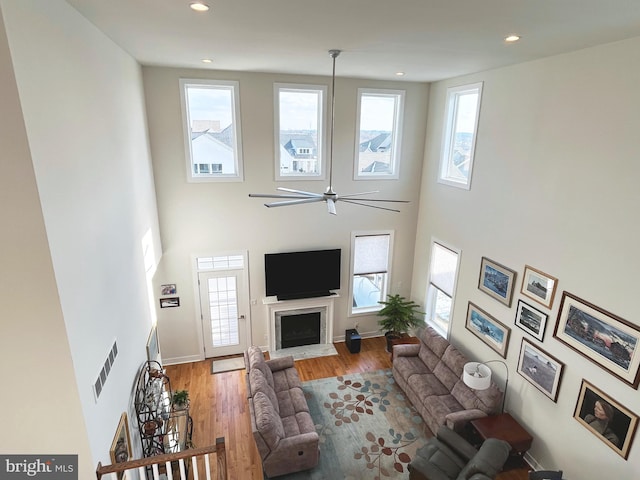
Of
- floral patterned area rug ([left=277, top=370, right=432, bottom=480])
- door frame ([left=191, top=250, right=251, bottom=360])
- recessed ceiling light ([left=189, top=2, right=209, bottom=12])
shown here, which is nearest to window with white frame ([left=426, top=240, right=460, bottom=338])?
floral patterned area rug ([left=277, top=370, right=432, bottom=480])

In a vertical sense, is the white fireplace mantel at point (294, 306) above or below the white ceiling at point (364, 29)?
below

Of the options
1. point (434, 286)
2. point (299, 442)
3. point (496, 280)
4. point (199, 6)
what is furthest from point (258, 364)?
point (199, 6)

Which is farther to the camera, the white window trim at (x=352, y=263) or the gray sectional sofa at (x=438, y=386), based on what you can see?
the white window trim at (x=352, y=263)

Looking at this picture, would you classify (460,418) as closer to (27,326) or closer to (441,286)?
(441,286)

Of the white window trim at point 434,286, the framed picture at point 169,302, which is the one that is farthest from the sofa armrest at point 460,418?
the framed picture at point 169,302

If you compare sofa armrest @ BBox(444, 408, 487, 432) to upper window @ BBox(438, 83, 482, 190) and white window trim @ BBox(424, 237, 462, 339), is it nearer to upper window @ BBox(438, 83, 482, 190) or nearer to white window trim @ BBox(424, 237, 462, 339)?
white window trim @ BBox(424, 237, 462, 339)

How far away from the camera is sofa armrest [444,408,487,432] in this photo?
16.6 ft

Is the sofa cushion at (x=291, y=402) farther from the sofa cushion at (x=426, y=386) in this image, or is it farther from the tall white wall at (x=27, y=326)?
the tall white wall at (x=27, y=326)

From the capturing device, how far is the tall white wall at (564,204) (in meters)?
3.70

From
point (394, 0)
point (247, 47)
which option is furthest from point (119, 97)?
point (394, 0)

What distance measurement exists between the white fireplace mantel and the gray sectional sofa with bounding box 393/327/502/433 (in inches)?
62.8

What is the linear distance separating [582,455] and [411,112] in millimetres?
5831

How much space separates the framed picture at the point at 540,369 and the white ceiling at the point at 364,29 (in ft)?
11.9

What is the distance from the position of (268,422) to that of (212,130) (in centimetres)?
469
